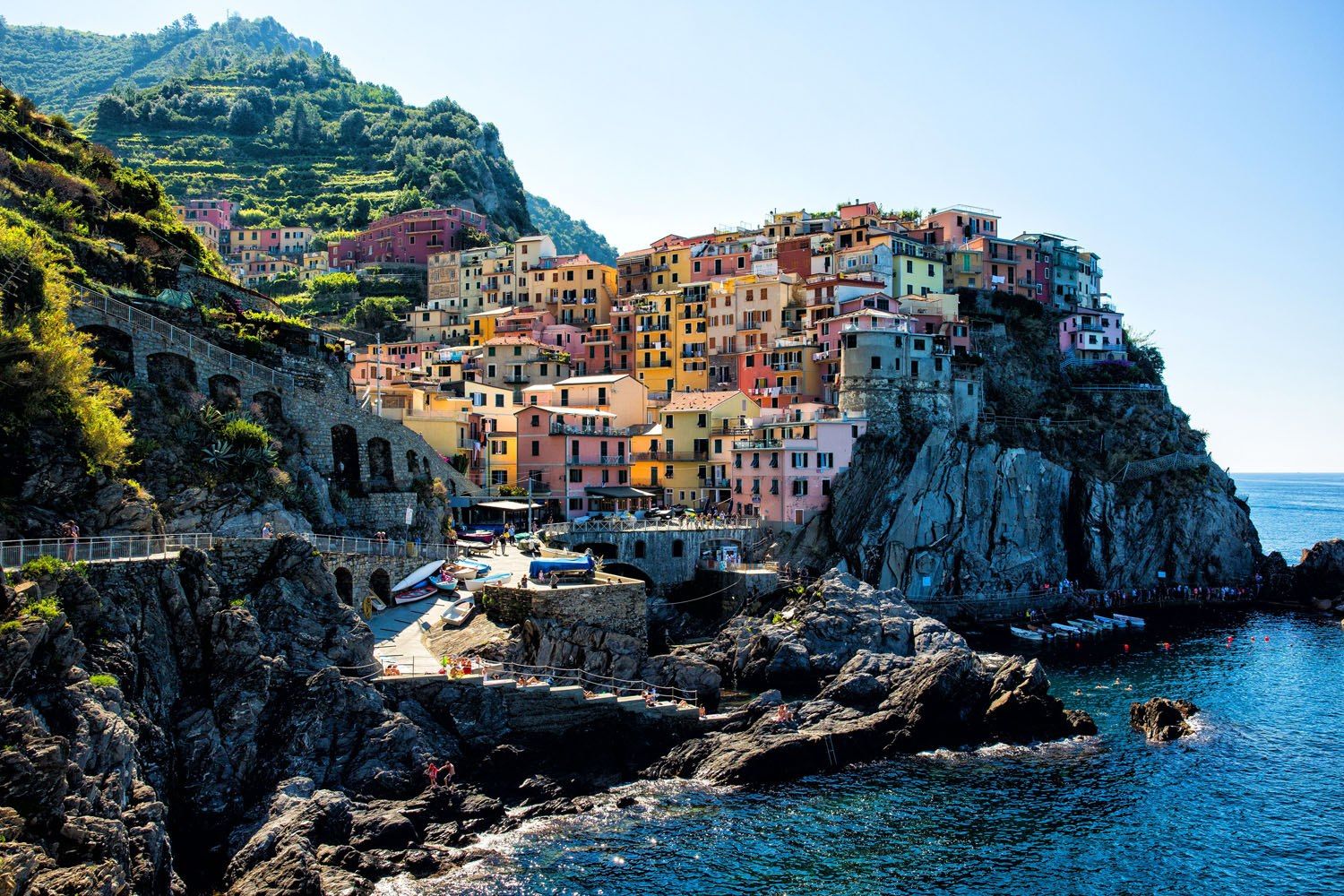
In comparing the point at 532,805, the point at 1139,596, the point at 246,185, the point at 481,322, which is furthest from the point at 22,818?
the point at 246,185

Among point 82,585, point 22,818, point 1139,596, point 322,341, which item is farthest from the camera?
point 1139,596

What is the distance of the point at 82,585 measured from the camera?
30062 millimetres

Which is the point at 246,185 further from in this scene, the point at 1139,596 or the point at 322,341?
the point at 1139,596

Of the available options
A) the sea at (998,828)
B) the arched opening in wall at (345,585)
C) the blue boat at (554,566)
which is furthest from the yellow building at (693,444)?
the arched opening in wall at (345,585)

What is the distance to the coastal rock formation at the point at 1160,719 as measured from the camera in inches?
1869

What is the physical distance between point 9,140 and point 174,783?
132 feet

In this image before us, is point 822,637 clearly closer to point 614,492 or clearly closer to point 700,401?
Result: point 614,492

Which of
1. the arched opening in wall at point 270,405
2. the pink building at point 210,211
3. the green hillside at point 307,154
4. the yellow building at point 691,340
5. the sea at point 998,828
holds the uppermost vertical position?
the green hillside at point 307,154

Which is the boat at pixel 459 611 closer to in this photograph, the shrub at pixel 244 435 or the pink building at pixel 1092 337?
the shrub at pixel 244 435

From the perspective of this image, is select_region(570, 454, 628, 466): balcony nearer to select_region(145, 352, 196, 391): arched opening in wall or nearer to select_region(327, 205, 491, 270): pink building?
select_region(145, 352, 196, 391): arched opening in wall

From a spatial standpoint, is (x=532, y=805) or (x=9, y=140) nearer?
(x=532, y=805)

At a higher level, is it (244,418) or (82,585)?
(244,418)

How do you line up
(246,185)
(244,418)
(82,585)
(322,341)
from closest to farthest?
1. (82,585)
2. (244,418)
3. (322,341)
4. (246,185)

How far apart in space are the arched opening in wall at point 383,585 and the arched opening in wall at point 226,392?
9.34m
